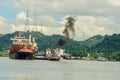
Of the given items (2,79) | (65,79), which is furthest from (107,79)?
(2,79)

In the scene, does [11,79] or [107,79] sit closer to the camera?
[11,79]

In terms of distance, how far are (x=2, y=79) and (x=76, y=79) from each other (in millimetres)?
15177

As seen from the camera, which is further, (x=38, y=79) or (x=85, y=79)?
(x=85, y=79)

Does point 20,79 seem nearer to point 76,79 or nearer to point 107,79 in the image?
point 76,79

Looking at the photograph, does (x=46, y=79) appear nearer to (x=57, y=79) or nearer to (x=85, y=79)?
(x=57, y=79)

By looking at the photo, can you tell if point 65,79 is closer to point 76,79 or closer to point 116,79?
point 76,79

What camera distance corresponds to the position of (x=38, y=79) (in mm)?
83062

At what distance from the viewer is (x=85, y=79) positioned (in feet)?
293

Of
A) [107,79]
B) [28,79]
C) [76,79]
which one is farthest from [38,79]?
[107,79]

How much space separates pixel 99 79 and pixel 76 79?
183 inches

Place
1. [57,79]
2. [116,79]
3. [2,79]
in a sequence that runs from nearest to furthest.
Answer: [2,79] → [57,79] → [116,79]

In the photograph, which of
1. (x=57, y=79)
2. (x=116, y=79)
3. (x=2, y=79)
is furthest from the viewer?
(x=116, y=79)

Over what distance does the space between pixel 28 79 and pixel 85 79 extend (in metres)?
12.0

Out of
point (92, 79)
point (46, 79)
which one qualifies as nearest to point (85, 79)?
point (92, 79)
